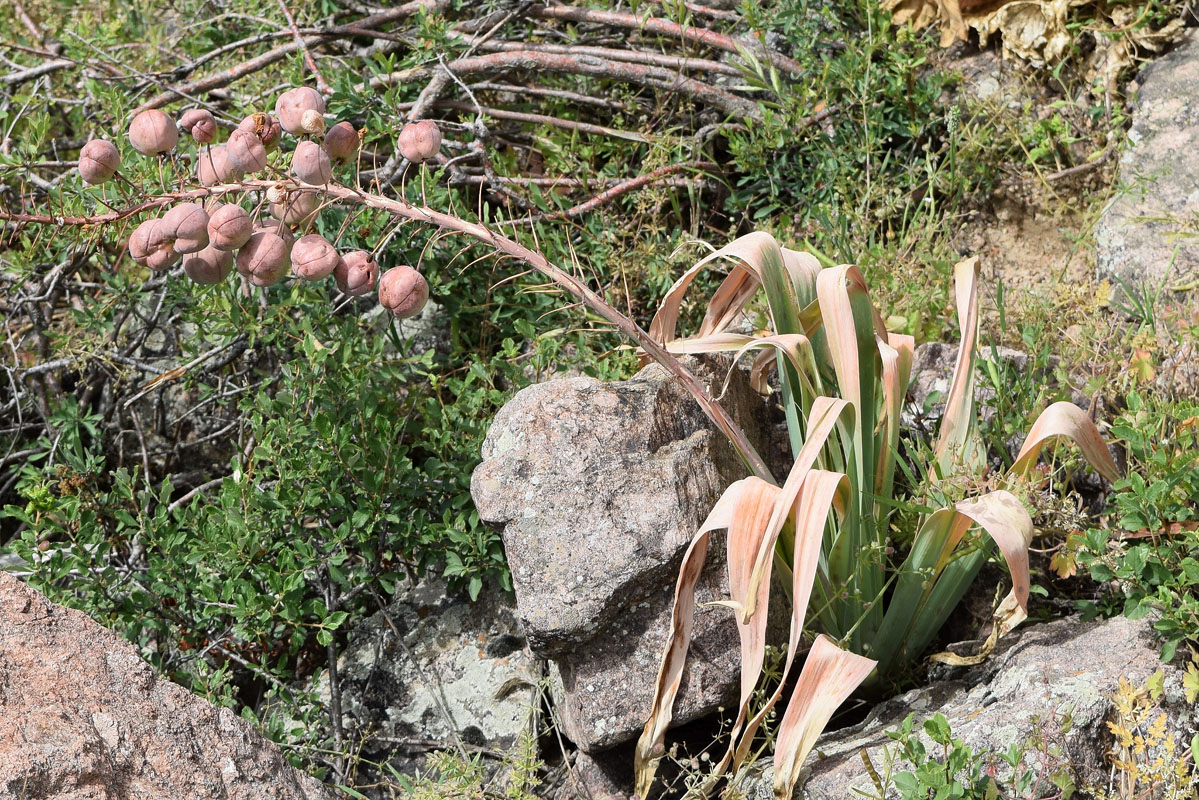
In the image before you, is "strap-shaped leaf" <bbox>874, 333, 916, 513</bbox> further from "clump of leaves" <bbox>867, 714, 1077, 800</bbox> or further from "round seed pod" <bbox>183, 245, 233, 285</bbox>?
"round seed pod" <bbox>183, 245, 233, 285</bbox>

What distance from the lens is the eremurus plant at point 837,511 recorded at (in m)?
1.86

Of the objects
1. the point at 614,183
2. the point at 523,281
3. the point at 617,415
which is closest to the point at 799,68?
the point at 614,183

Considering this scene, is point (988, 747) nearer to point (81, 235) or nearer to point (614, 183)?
point (81, 235)

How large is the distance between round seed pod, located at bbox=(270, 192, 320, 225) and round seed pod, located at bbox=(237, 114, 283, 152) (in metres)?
0.11

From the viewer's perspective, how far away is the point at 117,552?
286cm

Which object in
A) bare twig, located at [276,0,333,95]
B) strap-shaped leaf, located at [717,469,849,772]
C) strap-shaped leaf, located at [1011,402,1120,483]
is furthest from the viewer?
bare twig, located at [276,0,333,95]

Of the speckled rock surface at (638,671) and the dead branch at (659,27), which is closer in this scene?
the speckled rock surface at (638,671)

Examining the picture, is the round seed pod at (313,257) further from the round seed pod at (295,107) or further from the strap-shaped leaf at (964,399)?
the strap-shaped leaf at (964,399)

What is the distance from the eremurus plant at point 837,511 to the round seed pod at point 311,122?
849 millimetres

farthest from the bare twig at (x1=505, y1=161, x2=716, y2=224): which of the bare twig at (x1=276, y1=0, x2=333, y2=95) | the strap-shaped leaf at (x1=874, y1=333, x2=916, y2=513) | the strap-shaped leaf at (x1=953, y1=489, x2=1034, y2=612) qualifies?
the strap-shaped leaf at (x1=953, y1=489, x2=1034, y2=612)

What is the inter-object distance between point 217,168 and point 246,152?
0.07 metres

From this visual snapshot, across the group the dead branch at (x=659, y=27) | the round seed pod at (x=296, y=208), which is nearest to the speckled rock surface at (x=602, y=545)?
the round seed pod at (x=296, y=208)

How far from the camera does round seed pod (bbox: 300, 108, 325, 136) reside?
1.65 m

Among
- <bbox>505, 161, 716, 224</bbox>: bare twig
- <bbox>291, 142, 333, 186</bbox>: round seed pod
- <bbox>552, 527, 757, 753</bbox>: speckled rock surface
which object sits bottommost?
<bbox>552, 527, 757, 753</bbox>: speckled rock surface
